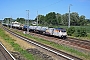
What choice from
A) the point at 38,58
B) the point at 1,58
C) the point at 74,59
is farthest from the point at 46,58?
the point at 1,58

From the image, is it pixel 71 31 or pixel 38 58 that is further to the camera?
pixel 71 31

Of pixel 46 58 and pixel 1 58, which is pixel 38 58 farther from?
pixel 1 58

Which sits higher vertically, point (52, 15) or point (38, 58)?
point (52, 15)

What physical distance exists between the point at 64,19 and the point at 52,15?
1616cm

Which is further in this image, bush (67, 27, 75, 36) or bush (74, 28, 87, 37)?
bush (67, 27, 75, 36)

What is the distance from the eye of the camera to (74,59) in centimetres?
1697

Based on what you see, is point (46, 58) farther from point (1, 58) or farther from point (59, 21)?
point (59, 21)

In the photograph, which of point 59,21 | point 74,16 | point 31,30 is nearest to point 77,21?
point 74,16

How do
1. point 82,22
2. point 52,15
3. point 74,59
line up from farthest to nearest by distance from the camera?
point 52,15, point 82,22, point 74,59

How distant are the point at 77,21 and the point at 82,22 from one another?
4.86 meters

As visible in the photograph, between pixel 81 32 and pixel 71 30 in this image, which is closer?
pixel 81 32

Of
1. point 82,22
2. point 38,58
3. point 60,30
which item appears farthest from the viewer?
point 82,22

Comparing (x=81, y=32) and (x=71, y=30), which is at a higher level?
(x=71, y=30)

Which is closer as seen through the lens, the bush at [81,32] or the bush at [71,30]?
the bush at [81,32]
